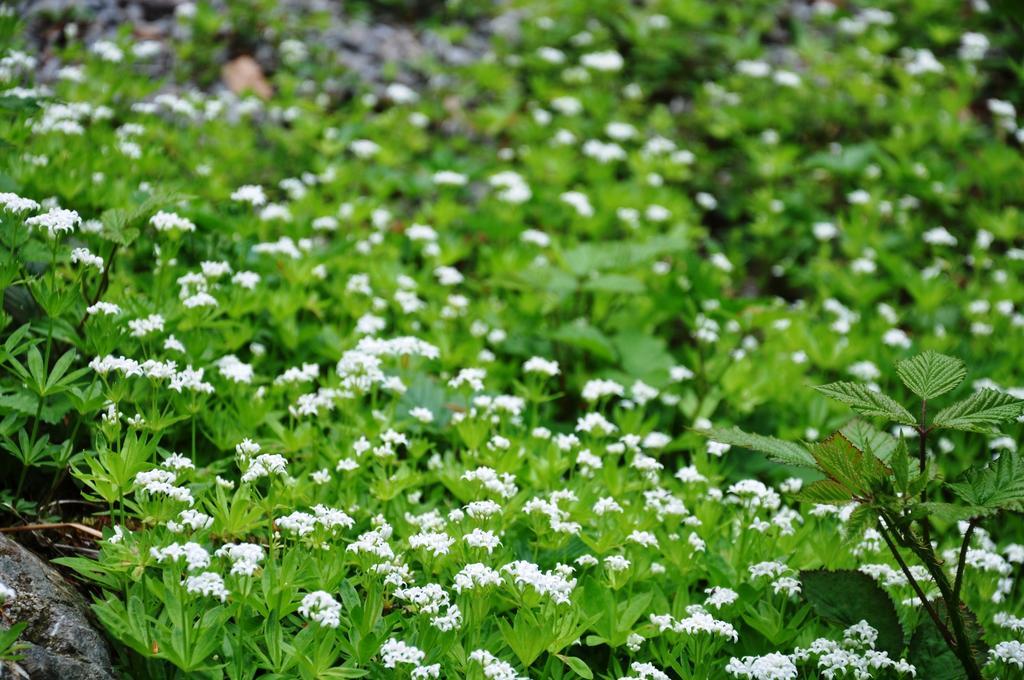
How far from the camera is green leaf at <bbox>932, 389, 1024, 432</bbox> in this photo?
271cm

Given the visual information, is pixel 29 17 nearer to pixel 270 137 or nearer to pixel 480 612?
pixel 270 137

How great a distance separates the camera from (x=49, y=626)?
265 centimetres

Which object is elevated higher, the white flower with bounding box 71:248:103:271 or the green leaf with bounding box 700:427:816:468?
the white flower with bounding box 71:248:103:271

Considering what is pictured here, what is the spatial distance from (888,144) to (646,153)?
209cm

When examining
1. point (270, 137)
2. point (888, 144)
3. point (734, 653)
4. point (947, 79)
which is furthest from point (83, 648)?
point (947, 79)

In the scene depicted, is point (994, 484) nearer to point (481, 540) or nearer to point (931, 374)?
point (931, 374)

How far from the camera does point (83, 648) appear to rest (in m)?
2.67

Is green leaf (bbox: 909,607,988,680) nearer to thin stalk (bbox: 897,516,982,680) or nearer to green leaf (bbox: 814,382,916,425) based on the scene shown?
thin stalk (bbox: 897,516,982,680)

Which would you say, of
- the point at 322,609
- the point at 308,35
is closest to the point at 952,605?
the point at 322,609

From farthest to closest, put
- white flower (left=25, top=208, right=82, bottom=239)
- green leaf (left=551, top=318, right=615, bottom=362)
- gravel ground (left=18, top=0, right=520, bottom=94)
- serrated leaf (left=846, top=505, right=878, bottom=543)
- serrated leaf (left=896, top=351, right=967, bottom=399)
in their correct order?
gravel ground (left=18, top=0, right=520, bottom=94) → green leaf (left=551, top=318, right=615, bottom=362) → white flower (left=25, top=208, right=82, bottom=239) → serrated leaf (left=896, top=351, right=967, bottom=399) → serrated leaf (left=846, top=505, right=878, bottom=543)

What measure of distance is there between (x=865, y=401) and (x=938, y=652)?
103 cm

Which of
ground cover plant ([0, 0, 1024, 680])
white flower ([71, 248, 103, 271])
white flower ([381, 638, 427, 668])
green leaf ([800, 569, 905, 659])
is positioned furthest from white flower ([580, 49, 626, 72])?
white flower ([381, 638, 427, 668])

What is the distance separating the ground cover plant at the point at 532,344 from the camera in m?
2.88

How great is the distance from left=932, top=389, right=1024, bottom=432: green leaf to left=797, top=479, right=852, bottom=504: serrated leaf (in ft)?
1.16
